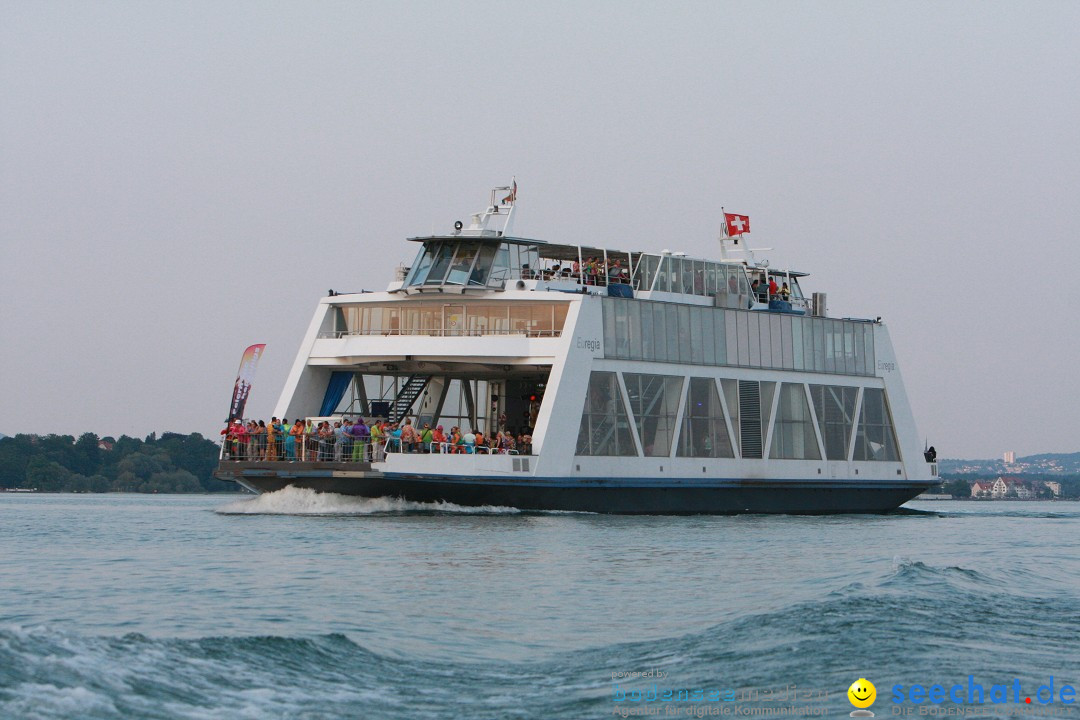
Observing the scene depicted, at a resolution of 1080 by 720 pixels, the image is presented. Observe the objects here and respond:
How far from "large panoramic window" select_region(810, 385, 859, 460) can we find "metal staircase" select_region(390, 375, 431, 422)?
9.73m

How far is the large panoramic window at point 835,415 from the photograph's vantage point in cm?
3791

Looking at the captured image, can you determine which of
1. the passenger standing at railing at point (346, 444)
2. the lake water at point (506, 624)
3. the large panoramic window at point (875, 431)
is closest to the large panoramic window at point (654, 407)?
the passenger standing at railing at point (346, 444)

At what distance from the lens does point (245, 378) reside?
33.8m

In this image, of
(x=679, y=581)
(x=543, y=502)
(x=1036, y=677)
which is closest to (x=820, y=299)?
(x=543, y=502)

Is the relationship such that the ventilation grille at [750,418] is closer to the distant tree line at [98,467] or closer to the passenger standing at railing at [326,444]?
the passenger standing at railing at [326,444]

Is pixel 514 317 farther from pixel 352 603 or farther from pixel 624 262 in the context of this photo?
pixel 352 603

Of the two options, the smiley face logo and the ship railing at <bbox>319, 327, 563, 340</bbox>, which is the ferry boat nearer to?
the ship railing at <bbox>319, 327, 563, 340</bbox>

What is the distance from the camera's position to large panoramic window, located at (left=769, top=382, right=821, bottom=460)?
36.8 meters

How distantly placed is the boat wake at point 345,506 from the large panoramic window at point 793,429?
8.90 metres

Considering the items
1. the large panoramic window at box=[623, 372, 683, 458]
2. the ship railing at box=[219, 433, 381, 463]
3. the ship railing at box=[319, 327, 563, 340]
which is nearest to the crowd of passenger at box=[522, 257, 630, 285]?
the ship railing at box=[319, 327, 563, 340]

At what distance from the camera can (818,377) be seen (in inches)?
1496

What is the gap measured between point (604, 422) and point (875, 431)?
983 cm

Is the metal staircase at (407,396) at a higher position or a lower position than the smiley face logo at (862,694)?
higher

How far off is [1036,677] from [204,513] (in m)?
26.5
